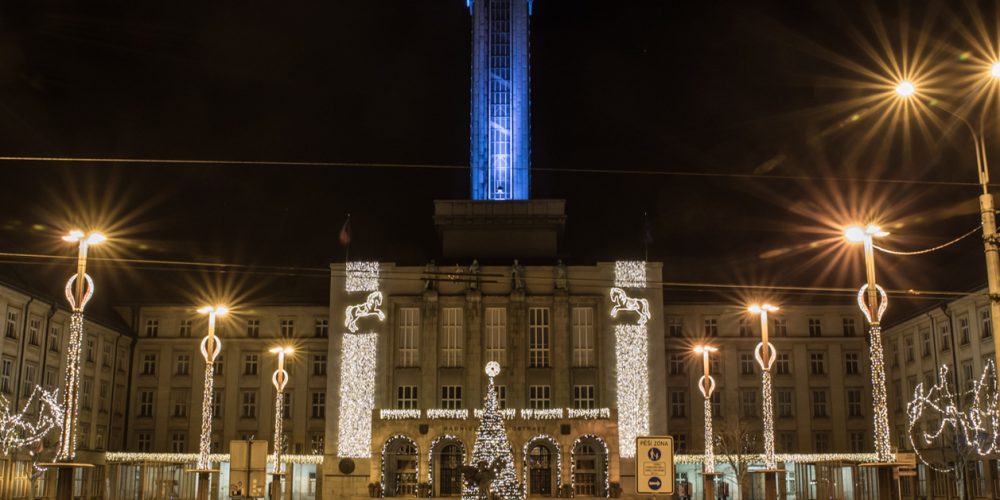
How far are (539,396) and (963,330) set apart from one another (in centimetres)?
2654

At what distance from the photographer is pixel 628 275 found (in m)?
70.8

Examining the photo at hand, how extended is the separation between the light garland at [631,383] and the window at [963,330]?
63.3 ft

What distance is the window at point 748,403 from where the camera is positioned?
77938mm

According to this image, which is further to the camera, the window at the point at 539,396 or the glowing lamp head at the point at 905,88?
the window at the point at 539,396

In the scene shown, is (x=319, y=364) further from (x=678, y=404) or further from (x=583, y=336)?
(x=678, y=404)

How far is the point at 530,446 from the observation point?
6681 centimetres

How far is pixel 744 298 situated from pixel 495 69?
84.7 feet

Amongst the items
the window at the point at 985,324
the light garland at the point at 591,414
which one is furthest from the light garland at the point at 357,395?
the window at the point at 985,324

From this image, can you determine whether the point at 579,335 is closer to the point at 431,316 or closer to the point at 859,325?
the point at 431,316

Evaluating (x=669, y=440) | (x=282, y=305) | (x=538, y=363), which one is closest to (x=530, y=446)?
(x=538, y=363)

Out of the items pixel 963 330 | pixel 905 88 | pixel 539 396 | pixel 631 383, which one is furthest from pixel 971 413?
pixel 905 88

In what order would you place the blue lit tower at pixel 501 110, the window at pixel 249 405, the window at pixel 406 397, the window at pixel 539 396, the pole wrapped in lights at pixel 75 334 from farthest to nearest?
the blue lit tower at pixel 501 110 → the window at pixel 249 405 → the window at pixel 406 397 → the window at pixel 539 396 → the pole wrapped in lights at pixel 75 334

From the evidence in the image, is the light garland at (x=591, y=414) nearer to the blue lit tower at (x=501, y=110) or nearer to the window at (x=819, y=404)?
the blue lit tower at (x=501, y=110)

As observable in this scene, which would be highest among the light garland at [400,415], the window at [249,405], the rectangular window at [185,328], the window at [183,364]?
the rectangular window at [185,328]
